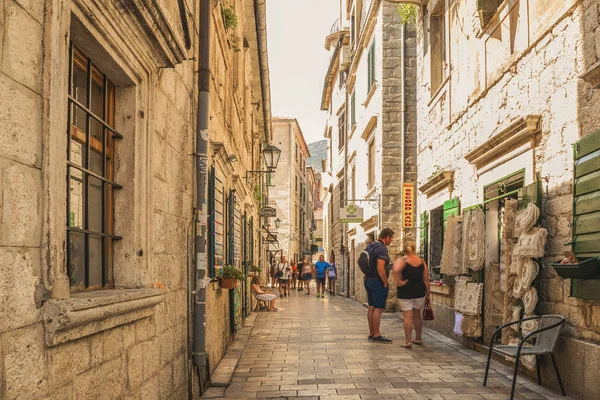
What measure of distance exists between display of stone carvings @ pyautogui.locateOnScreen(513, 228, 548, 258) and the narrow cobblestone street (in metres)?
1.33

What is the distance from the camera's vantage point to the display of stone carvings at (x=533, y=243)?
6789 millimetres

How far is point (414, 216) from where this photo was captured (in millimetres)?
15547

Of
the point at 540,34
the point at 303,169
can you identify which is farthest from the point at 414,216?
the point at 303,169

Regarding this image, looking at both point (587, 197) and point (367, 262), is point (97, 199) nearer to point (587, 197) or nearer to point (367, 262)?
point (587, 197)

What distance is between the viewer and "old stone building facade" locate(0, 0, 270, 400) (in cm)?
244

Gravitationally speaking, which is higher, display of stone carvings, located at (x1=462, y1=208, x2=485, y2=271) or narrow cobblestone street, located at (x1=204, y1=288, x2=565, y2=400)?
display of stone carvings, located at (x1=462, y1=208, x2=485, y2=271)

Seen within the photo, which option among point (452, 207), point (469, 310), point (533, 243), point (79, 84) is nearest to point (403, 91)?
point (452, 207)

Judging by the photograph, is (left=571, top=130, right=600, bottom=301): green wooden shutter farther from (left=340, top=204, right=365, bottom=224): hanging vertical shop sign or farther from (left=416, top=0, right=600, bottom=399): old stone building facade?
(left=340, top=204, right=365, bottom=224): hanging vertical shop sign

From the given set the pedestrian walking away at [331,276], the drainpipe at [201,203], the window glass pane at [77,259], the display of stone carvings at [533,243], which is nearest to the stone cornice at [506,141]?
the display of stone carvings at [533,243]

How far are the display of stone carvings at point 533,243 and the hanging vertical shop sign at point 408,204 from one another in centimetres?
836

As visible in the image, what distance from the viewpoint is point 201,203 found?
6141 mm

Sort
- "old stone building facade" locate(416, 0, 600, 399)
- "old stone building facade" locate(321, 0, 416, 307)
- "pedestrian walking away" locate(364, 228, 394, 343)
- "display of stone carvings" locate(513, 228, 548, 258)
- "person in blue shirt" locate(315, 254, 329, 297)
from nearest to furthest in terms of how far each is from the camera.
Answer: "old stone building facade" locate(416, 0, 600, 399) < "display of stone carvings" locate(513, 228, 548, 258) < "pedestrian walking away" locate(364, 228, 394, 343) < "old stone building facade" locate(321, 0, 416, 307) < "person in blue shirt" locate(315, 254, 329, 297)

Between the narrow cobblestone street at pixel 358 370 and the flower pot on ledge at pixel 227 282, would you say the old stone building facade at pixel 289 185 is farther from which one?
the flower pot on ledge at pixel 227 282

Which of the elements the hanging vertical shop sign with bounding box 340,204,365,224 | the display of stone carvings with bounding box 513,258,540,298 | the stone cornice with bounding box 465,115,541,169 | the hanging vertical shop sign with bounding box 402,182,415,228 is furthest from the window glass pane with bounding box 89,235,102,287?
the hanging vertical shop sign with bounding box 340,204,365,224
